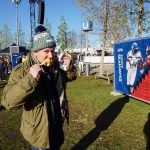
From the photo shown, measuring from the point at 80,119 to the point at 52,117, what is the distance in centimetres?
564

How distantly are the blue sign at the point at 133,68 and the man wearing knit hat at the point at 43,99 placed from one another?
680cm

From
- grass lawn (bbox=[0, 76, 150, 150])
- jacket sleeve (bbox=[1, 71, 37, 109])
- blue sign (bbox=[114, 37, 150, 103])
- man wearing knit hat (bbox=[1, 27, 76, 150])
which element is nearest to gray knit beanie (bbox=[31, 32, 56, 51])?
man wearing knit hat (bbox=[1, 27, 76, 150])

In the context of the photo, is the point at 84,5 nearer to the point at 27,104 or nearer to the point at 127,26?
the point at 127,26

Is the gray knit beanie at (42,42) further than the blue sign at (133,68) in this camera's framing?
No

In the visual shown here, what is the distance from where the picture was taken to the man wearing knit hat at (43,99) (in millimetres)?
3371

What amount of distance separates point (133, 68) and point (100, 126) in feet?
11.8

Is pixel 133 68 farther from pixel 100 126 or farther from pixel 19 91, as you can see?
pixel 19 91

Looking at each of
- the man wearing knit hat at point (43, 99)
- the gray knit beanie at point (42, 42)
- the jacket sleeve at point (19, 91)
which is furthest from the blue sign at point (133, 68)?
the jacket sleeve at point (19, 91)

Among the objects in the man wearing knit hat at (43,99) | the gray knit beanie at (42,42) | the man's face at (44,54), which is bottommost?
the man wearing knit hat at (43,99)

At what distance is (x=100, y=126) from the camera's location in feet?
27.4

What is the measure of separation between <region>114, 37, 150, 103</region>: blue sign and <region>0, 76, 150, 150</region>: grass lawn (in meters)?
0.44

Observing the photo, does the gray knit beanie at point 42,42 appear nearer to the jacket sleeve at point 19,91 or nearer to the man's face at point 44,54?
the man's face at point 44,54

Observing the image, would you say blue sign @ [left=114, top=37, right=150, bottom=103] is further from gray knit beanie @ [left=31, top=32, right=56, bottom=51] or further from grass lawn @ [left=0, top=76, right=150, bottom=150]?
gray knit beanie @ [left=31, top=32, right=56, bottom=51]

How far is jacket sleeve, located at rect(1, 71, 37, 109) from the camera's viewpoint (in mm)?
3002
